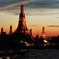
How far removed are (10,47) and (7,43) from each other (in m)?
4.68

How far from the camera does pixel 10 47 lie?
7835 inches

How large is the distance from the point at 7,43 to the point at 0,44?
8.62m

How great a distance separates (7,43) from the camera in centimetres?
19675

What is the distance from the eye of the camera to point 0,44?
189625 millimetres

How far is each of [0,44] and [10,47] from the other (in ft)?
39.9
